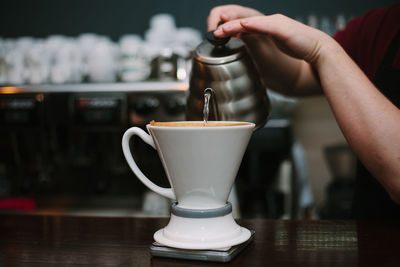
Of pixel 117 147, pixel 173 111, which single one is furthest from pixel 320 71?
pixel 117 147

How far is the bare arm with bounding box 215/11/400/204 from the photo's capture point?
2.54 ft

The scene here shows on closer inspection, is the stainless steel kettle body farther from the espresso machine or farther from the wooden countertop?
the espresso machine

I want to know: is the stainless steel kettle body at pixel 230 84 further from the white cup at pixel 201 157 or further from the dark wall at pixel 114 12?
the dark wall at pixel 114 12

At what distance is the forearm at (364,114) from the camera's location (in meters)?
0.77

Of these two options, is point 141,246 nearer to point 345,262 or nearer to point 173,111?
point 345,262

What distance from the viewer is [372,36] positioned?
1104 mm

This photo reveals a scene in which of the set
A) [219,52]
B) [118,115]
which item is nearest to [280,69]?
[219,52]

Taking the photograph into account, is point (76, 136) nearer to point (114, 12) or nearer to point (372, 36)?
point (114, 12)

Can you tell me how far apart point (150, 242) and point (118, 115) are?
4.51 feet

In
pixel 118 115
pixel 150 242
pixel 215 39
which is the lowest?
pixel 118 115

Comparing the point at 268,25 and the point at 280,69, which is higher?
the point at 268,25

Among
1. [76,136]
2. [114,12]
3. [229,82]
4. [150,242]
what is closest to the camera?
[150,242]

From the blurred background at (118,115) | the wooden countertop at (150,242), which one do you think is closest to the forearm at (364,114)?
the wooden countertop at (150,242)

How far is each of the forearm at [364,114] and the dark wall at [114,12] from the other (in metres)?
1.70
